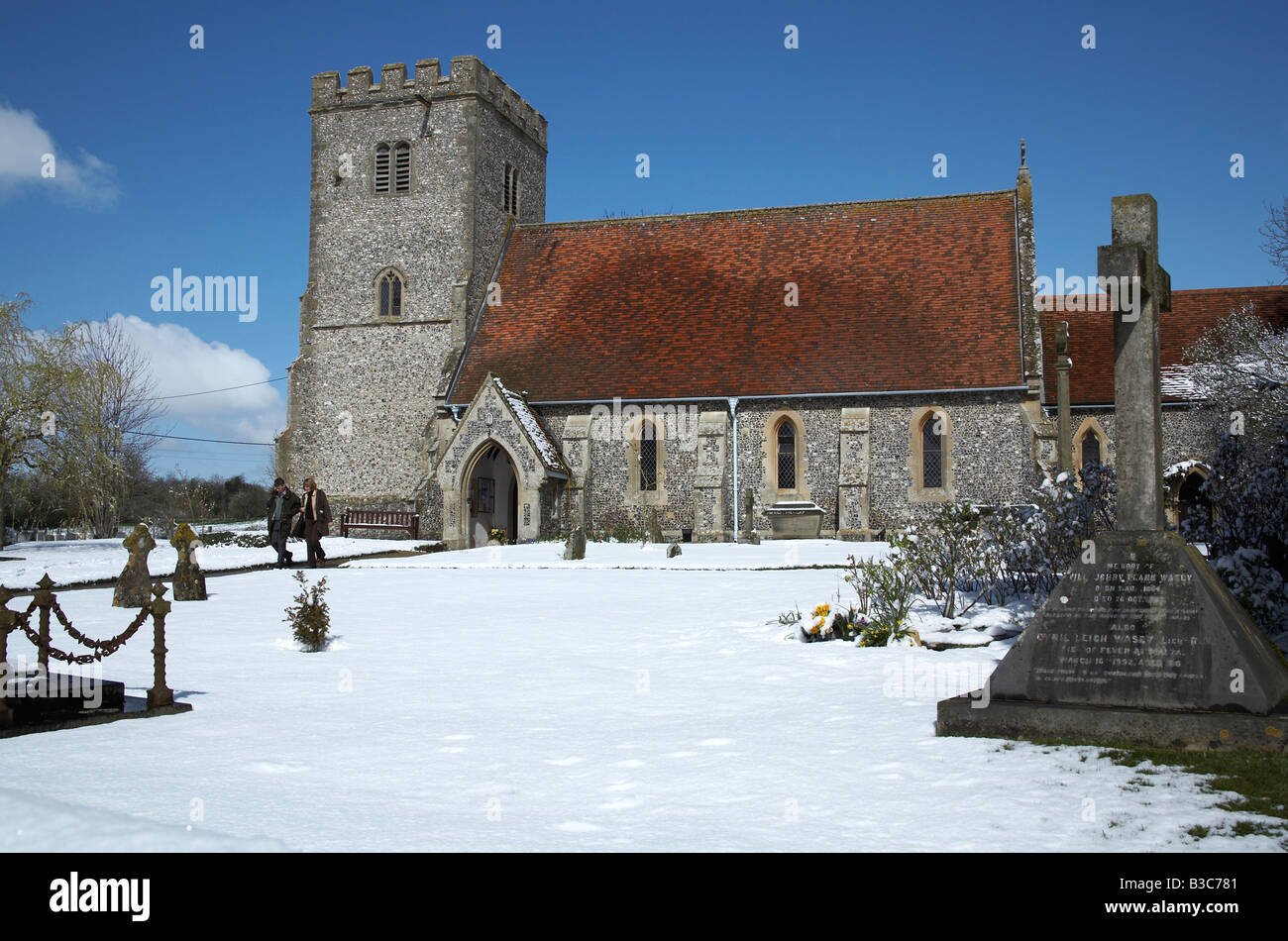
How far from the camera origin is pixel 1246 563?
10.1 metres

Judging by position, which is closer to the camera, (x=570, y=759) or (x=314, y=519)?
(x=570, y=759)

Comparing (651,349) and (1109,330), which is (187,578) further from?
(1109,330)

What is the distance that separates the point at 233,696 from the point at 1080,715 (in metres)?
6.65

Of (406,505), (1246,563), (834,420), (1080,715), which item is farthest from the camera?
(406,505)

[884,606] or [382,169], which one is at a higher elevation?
[382,169]

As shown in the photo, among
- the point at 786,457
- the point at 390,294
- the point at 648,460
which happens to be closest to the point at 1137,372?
the point at 786,457

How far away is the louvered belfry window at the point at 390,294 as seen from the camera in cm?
3366

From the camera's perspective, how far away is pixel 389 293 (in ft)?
111

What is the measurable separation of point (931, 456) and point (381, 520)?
16.5 meters

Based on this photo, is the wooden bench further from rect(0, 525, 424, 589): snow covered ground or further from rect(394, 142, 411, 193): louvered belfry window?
rect(394, 142, 411, 193): louvered belfry window

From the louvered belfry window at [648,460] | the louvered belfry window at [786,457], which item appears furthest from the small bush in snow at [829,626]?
the louvered belfry window at [648,460]
